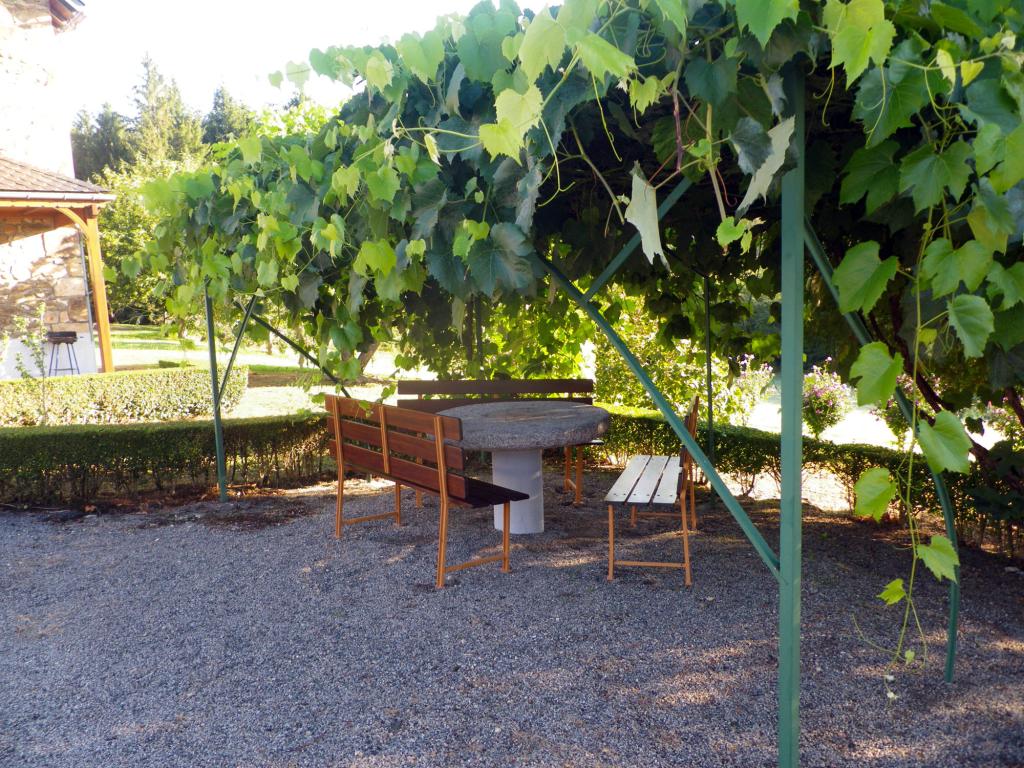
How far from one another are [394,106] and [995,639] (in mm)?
3315

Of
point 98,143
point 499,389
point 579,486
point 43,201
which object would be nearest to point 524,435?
point 579,486

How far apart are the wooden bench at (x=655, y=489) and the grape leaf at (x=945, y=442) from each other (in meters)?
2.20

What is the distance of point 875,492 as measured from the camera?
1.74m

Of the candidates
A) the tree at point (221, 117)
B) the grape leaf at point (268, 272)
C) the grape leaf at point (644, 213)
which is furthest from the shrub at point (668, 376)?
the tree at point (221, 117)

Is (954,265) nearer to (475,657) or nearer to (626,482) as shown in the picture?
(475,657)

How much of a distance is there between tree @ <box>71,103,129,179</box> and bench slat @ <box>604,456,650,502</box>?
127 feet

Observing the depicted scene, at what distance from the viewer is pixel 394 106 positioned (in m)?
2.49

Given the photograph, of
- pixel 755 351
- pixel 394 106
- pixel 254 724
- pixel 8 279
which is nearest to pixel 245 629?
pixel 254 724

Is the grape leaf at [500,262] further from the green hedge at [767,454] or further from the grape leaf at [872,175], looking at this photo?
the green hedge at [767,454]

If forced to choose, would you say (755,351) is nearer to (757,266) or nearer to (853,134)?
(757,266)

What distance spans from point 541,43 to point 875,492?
1216 millimetres

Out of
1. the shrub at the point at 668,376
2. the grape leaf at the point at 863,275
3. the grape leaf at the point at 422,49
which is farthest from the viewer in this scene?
the shrub at the point at 668,376

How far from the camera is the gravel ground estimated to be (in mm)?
2623

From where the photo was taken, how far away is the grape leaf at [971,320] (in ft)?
5.49
